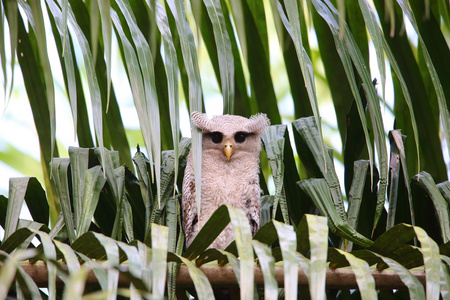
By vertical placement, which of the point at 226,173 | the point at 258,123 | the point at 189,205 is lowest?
the point at 189,205

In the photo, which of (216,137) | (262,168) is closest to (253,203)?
(262,168)

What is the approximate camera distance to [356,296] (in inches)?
66.3

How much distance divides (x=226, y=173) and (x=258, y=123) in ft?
0.98

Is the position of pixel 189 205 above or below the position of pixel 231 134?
below

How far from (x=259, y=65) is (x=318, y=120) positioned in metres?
0.83

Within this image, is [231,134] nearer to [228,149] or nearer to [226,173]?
[228,149]

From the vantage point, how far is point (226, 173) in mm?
2711

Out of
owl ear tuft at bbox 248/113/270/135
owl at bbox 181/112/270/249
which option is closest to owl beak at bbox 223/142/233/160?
owl at bbox 181/112/270/249

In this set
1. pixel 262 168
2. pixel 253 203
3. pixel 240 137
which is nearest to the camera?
pixel 253 203

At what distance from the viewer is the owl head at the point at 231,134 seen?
267cm

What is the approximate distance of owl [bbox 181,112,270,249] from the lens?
259 centimetres

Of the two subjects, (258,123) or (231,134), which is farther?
(231,134)

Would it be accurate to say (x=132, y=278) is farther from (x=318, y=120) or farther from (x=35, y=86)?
(x=35, y=86)

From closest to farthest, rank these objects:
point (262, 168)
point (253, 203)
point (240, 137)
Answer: point (253, 203), point (262, 168), point (240, 137)
